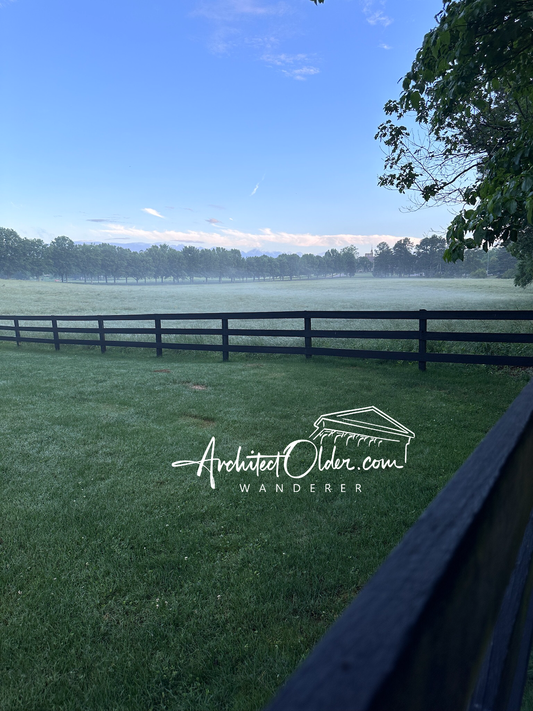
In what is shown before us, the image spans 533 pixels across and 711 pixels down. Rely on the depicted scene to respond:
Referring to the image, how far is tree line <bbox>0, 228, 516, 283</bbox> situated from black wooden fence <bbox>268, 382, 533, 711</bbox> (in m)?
55.0

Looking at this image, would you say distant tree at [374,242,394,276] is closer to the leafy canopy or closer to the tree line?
the tree line

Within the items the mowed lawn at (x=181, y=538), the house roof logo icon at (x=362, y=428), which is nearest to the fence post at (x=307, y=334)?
the mowed lawn at (x=181, y=538)

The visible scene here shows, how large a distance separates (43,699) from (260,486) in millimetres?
2210

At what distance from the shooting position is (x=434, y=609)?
0.42m

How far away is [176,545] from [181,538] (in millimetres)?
81

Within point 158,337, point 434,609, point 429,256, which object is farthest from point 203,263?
point 434,609

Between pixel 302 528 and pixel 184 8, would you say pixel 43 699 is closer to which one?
pixel 302 528

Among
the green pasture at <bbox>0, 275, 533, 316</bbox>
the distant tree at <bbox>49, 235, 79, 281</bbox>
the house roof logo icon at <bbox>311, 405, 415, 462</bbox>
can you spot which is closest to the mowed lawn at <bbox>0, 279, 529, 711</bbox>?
the house roof logo icon at <bbox>311, 405, 415, 462</bbox>

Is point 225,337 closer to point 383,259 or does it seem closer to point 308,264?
point 383,259

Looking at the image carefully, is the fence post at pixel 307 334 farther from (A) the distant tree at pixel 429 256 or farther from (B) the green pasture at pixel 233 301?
(A) the distant tree at pixel 429 256

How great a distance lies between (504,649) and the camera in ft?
3.63

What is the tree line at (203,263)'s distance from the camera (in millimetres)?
58000

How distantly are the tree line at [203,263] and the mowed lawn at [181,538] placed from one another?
51.2m

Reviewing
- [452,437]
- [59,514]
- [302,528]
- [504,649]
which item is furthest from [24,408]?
[504,649]
